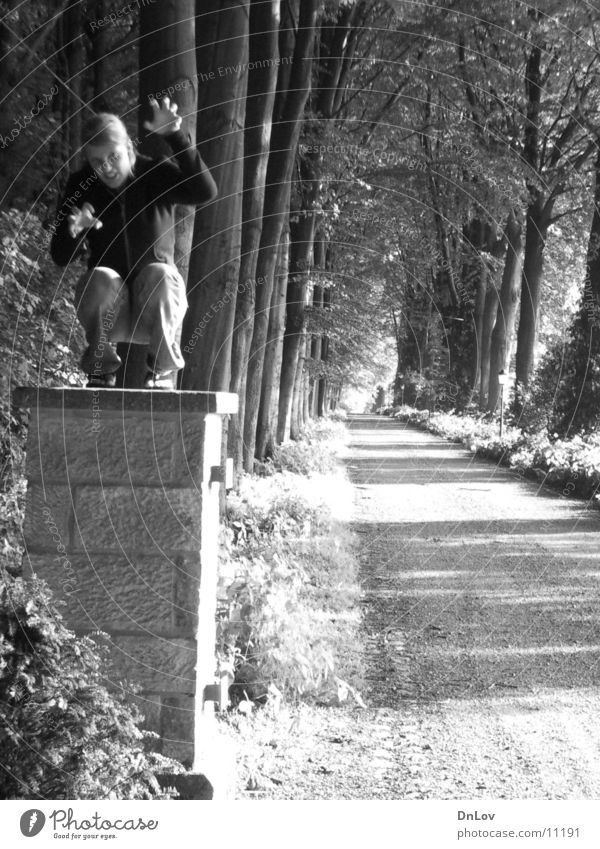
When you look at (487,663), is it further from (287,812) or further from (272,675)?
(287,812)

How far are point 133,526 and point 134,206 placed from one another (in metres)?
1.39

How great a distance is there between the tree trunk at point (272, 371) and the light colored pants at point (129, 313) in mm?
8955

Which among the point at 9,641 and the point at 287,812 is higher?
the point at 9,641

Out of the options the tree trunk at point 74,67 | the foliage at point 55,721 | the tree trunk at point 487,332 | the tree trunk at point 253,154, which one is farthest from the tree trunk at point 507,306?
Result: the foliage at point 55,721

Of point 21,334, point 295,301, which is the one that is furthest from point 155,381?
point 295,301

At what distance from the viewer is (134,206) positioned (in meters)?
4.07

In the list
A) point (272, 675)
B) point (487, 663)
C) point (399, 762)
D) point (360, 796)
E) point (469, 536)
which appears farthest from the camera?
point (469, 536)

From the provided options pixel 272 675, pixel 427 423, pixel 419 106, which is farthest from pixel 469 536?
pixel 427 423

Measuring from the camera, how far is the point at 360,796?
399cm

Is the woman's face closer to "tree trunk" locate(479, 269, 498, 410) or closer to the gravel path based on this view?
the gravel path

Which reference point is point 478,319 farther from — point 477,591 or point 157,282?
point 157,282

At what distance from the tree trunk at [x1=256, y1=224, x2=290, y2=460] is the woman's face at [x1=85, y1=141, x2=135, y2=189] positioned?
9.11 meters

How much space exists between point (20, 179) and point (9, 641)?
26.8 feet

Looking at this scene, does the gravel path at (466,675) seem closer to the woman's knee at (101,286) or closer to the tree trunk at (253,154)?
the woman's knee at (101,286)
